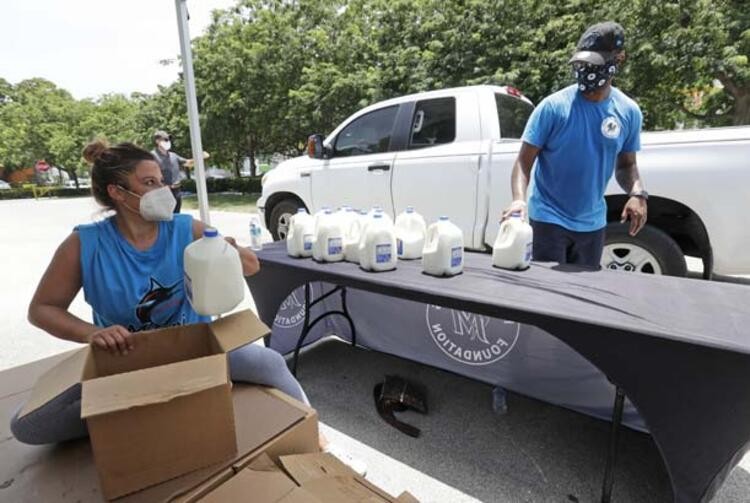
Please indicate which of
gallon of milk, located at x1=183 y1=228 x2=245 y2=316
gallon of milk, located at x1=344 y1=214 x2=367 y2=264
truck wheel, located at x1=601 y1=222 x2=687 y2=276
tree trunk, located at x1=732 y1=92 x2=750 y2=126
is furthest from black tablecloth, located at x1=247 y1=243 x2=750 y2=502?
tree trunk, located at x1=732 y1=92 x2=750 y2=126

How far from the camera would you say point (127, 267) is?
1587 mm

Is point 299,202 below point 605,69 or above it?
below

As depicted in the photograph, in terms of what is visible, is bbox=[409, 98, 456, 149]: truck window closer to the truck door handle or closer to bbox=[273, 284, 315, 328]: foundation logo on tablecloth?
the truck door handle

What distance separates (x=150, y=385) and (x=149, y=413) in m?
0.07

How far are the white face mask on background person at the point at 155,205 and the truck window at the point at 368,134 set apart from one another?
309 centimetres

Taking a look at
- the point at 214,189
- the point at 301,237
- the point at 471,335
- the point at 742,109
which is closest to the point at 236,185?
the point at 214,189

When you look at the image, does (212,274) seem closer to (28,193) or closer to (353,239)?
(353,239)

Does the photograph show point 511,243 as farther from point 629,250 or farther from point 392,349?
point 629,250

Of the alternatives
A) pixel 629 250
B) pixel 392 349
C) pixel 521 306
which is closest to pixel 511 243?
pixel 521 306

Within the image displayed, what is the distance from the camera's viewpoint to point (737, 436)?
3.82ft

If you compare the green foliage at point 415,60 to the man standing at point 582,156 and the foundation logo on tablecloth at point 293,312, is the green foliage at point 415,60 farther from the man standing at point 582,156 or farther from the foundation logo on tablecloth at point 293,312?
the man standing at point 582,156

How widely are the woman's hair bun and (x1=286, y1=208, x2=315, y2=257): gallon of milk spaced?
0.98 meters

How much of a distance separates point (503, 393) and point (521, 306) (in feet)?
3.50

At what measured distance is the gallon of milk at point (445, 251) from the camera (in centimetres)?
188
